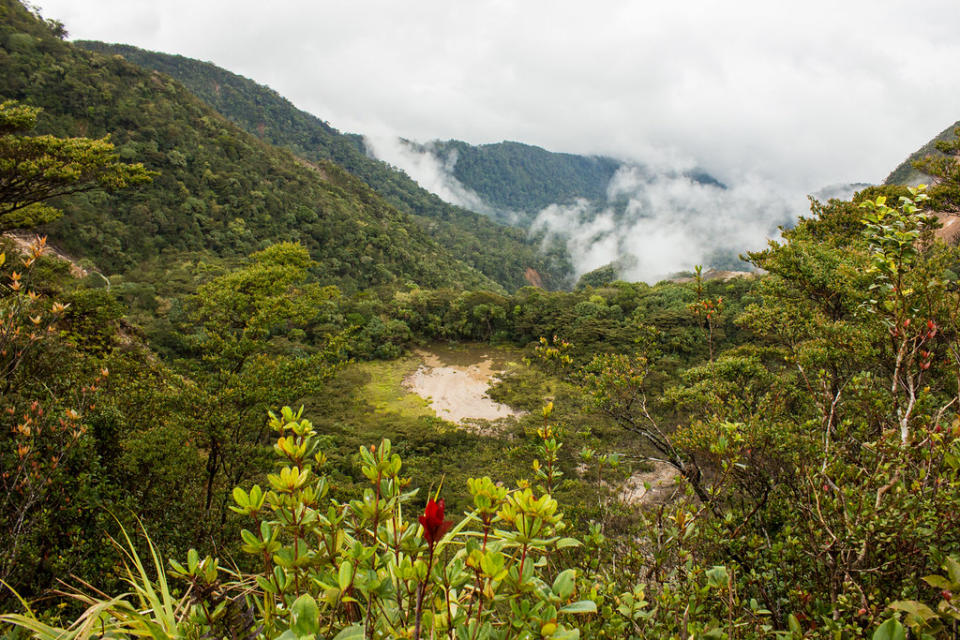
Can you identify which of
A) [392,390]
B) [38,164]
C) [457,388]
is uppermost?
[38,164]

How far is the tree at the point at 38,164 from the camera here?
7.01 metres

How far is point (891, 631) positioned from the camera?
895 mm

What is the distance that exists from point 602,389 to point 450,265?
47988 mm

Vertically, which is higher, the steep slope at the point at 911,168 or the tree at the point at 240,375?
the steep slope at the point at 911,168

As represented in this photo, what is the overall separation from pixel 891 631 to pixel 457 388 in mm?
20182

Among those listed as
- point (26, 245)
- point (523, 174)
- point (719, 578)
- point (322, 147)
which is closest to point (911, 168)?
point (719, 578)

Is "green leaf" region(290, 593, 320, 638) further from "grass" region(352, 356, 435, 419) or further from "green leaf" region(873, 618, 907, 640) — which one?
"grass" region(352, 356, 435, 419)

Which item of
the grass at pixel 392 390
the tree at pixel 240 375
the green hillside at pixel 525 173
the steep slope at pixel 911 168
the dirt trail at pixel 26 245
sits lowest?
the grass at pixel 392 390

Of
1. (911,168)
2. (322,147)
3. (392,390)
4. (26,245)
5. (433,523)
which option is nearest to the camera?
(433,523)

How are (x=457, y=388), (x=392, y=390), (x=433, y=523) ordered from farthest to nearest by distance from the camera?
1. (x=457, y=388)
2. (x=392, y=390)
3. (x=433, y=523)

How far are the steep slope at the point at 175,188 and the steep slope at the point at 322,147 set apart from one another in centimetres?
2924

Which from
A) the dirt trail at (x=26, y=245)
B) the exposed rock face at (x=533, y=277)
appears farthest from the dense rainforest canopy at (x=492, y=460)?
the exposed rock face at (x=533, y=277)

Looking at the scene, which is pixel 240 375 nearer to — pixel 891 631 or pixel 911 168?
pixel 891 631

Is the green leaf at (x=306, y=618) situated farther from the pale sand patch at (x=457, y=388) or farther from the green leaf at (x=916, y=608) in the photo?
the pale sand patch at (x=457, y=388)
